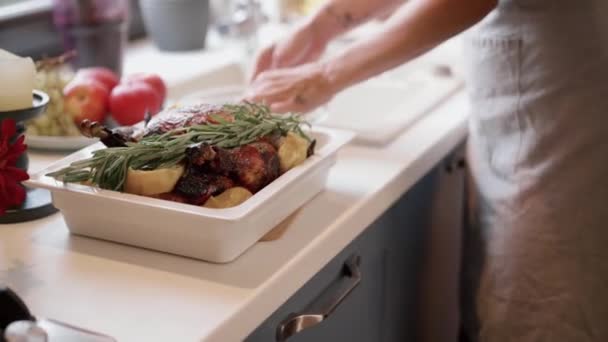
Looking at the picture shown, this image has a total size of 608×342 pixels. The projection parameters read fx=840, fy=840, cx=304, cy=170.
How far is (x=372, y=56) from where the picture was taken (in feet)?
3.58

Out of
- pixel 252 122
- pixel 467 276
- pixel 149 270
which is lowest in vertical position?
pixel 467 276

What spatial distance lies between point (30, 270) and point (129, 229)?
103 mm

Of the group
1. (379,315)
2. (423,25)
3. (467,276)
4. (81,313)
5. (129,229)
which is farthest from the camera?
(467,276)

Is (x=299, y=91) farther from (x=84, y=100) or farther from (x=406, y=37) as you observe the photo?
(x=84, y=100)

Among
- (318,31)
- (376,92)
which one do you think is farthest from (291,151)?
(376,92)

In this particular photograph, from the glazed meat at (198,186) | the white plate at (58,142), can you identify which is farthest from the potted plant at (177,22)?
the glazed meat at (198,186)

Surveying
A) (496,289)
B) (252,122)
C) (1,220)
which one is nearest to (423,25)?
(252,122)

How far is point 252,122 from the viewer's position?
0.91m

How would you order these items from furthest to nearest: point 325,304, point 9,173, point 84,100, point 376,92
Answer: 1. point 376,92
2. point 84,100
3. point 325,304
4. point 9,173

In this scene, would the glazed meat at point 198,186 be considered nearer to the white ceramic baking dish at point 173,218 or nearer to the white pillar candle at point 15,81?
the white ceramic baking dish at point 173,218

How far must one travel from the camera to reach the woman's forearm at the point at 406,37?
1.05 m

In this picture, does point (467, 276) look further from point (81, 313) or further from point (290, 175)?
point (81, 313)

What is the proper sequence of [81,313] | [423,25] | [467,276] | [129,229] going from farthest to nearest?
[467,276], [423,25], [129,229], [81,313]

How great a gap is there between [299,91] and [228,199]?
0.97 ft
